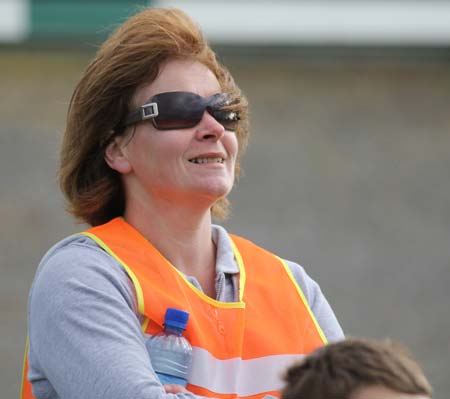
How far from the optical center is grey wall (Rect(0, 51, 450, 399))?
8.20 m

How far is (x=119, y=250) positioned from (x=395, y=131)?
19.9ft

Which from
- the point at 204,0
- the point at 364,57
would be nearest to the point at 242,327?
the point at 204,0

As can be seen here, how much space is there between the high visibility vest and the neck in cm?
6

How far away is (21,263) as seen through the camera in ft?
26.7

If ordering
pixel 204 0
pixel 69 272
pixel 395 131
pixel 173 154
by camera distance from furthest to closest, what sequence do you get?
1. pixel 395 131
2. pixel 204 0
3. pixel 173 154
4. pixel 69 272

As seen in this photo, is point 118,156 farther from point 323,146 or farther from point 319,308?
point 323,146

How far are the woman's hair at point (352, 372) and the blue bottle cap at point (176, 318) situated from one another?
0.68 meters

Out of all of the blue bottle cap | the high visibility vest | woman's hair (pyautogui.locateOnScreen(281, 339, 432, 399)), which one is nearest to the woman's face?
the high visibility vest

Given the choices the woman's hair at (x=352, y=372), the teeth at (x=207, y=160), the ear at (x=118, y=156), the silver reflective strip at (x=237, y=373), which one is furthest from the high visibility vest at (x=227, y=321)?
the woman's hair at (x=352, y=372)

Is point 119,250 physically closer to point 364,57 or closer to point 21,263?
point 21,263

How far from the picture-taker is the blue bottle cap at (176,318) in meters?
2.63

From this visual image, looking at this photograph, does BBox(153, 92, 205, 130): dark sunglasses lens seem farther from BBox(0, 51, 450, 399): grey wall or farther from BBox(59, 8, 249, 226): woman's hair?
BBox(0, 51, 450, 399): grey wall

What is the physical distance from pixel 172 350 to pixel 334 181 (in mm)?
5965

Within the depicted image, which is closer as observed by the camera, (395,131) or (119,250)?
(119,250)
